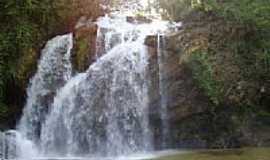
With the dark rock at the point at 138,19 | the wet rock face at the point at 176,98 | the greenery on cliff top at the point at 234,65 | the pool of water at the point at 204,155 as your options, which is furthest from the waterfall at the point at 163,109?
the dark rock at the point at 138,19

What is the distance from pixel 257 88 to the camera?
12.3 meters

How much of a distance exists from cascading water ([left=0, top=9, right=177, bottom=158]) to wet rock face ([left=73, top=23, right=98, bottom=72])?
0.52ft

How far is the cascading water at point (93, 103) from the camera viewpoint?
12.2 meters

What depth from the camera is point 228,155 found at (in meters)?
10.8

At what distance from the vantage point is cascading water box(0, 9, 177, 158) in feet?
40.1

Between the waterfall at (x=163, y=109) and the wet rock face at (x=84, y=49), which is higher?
the wet rock face at (x=84, y=49)

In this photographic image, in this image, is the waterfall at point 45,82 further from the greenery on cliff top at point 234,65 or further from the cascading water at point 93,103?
the greenery on cliff top at point 234,65

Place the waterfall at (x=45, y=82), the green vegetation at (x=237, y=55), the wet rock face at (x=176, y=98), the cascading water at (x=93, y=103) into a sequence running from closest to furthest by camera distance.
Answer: the green vegetation at (x=237, y=55), the cascading water at (x=93, y=103), the wet rock face at (x=176, y=98), the waterfall at (x=45, y=82)

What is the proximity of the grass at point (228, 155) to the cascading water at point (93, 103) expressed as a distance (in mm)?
1515

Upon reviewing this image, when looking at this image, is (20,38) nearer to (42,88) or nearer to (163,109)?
(42,88)

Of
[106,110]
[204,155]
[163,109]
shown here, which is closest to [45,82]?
[106,110]

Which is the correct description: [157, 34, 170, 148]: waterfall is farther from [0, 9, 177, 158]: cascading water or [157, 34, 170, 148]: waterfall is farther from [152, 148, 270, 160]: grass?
[152, 148, 270, 160]: grass

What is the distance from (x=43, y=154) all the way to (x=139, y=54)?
11.0 feet

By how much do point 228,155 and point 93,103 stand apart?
11.6 ft
